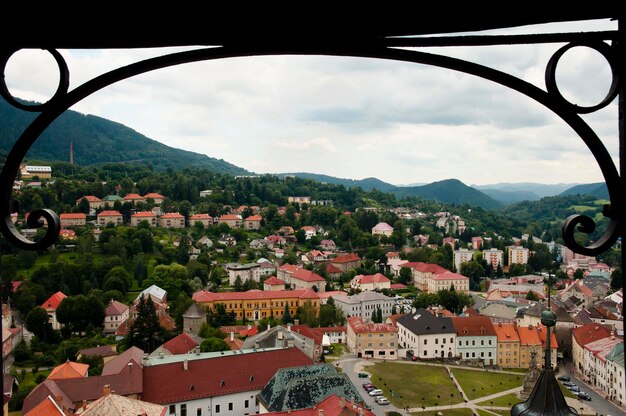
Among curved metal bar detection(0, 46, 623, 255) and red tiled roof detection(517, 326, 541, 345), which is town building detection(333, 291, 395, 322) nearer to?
red tiled roof detection(517, 326, 541, 345)

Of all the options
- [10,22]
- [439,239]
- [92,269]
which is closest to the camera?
[10,22]

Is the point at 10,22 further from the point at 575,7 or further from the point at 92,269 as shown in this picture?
the point at 92,269

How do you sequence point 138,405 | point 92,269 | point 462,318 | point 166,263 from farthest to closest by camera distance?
point 166,263 < point 92,269 < point 462,318 < point 138,405

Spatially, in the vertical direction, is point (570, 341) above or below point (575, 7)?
below

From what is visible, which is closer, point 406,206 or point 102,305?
point 102,305

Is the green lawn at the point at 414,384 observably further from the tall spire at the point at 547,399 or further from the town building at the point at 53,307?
the town building at the point at 53,307

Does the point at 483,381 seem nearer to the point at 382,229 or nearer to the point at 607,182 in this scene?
the point at 607,182

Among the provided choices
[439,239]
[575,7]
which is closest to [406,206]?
[439,239]
